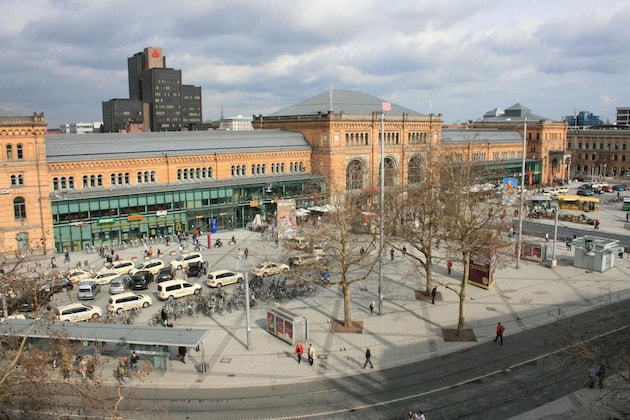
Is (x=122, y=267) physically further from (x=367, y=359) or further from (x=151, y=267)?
(x=367, y=359)

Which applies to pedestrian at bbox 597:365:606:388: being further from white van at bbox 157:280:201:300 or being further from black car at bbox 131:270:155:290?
black car at bbox 131:270:155:290

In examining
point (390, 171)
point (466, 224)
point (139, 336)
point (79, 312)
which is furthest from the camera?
point (390, 171)

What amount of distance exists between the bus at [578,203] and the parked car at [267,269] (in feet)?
186

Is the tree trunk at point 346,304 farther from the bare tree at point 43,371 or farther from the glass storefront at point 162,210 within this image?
the glass storefront at point 162,210

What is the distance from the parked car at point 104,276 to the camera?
154 ft

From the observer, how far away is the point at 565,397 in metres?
27.3

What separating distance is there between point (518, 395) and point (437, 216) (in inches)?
731

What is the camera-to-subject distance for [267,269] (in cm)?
4891

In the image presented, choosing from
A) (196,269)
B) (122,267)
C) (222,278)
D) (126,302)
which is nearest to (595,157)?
(196,269)

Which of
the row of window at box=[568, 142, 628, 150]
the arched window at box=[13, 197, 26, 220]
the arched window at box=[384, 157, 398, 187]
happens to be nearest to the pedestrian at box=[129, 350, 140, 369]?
the arched window at box=[13, 197, 26, 220]

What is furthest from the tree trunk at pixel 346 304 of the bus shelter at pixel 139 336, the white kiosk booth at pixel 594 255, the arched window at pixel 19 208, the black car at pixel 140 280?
the arched window at pixel 19 208

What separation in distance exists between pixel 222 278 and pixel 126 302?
343 inches

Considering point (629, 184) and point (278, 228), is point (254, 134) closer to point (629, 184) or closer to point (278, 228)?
point (278, 228)

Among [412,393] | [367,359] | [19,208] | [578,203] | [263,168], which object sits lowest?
[412,393]
